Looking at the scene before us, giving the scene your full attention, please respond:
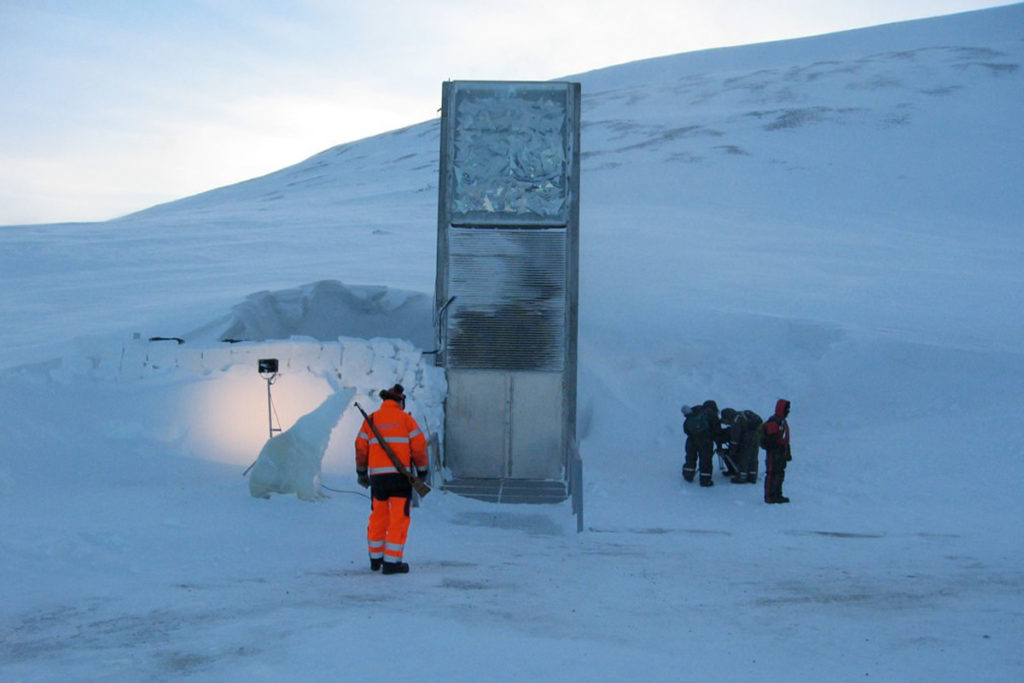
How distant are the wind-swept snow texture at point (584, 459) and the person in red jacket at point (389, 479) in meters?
0.22

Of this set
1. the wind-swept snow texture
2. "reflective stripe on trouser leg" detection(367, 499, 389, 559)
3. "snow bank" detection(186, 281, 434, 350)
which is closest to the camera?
the wind-swept snow texture

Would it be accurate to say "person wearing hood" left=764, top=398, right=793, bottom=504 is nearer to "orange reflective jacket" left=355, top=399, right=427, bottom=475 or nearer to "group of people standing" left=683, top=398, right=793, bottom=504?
"group of people standing" left=683, top=398, right=793, bottom=504

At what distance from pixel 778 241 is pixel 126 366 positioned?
20.5 metres

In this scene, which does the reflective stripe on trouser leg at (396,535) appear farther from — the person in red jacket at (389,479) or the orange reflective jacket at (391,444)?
the orange reflective jacket at (391,444)

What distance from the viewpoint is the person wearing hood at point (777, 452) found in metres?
13.2

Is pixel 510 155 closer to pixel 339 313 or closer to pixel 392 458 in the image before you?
pixel 339 313

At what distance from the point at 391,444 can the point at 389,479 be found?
0.87ft

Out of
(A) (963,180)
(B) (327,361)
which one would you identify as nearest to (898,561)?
(B) (327,361)

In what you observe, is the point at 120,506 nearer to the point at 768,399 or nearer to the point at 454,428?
the point at 454,428

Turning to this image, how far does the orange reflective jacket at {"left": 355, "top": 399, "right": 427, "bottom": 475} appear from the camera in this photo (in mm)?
8172

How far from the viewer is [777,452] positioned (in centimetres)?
1323

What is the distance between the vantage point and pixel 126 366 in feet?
41.8

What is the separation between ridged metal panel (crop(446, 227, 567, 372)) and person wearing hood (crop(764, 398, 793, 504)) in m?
2.88

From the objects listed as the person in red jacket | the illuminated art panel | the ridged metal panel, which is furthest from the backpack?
the person in red jacket
